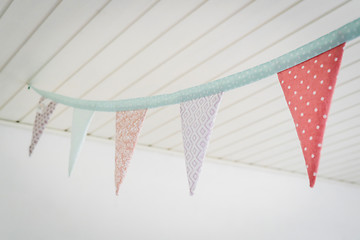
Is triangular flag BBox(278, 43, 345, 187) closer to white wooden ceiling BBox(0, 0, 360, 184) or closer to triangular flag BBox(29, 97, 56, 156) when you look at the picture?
white wooden ceiling BBox(0, 0, 360, 184)

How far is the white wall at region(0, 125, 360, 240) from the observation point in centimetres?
187

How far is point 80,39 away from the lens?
1374 millimetres

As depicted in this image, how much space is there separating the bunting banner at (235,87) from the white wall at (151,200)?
293 millimetres

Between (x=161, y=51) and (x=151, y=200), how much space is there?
1.06 meters

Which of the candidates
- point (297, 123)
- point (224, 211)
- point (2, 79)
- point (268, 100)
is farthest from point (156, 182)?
point (297, 123)

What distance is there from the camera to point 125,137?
52.8 inches

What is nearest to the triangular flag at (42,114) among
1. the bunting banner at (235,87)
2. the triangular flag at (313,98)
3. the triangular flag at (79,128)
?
the bunting banner at (235,87)

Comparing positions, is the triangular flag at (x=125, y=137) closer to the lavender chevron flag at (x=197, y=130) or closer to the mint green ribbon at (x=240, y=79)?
the mint green ribbon at (x=240, y=79)

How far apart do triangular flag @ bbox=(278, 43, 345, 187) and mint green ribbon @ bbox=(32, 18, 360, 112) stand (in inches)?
0.8

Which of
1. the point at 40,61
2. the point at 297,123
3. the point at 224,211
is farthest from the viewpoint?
the point at 224,211

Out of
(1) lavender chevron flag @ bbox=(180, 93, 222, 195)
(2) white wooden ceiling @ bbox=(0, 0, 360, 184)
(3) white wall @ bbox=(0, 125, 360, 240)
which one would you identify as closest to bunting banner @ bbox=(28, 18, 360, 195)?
(1) lavender chevron flag @ bbox=(180, 93, 222, 195)

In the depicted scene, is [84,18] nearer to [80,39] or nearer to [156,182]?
[80,39]

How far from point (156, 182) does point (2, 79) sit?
→ 103 cm

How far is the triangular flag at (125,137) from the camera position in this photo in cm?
132
